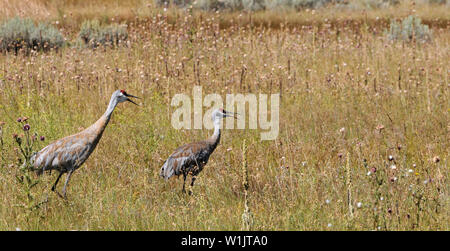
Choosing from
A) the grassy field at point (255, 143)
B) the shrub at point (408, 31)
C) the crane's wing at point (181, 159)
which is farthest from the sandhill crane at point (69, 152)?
the shrub at point (408, 31)

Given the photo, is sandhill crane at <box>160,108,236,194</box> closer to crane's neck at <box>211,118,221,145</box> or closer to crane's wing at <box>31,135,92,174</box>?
crane's neck at <box>211,118,221,145</box>

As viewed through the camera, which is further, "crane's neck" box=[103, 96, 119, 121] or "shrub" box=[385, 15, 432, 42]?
"shrub" box=[385, 15, 432, 42]

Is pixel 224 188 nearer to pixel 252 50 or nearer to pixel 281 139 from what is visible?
pixel 281 139

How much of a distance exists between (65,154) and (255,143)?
2.38 m

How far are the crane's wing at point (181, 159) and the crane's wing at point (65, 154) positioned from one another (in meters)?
0.80

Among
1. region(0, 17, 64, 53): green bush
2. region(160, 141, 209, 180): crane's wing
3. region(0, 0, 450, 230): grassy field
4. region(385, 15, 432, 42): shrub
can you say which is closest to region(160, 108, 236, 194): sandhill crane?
region(160, 141, 209, 180): crane's wing

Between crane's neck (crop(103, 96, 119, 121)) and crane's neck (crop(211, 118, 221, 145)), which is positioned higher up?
crane's neck (crop(103, 96, 119, 121))

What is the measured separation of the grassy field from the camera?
15.6ft

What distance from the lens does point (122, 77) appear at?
9.05 metres

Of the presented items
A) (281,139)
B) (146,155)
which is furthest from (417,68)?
(146,155)

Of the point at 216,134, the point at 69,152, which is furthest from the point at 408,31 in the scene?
the point at 69,152

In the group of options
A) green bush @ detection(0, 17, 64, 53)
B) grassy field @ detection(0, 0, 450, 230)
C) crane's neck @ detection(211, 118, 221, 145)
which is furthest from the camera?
green bush @ detection(0, 17, 64, 53)

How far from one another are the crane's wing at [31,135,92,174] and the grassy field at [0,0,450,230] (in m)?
0.25

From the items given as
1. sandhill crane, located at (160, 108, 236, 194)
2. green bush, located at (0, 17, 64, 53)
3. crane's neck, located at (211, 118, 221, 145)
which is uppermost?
green bush, located at (0, 17, 64, 53)
